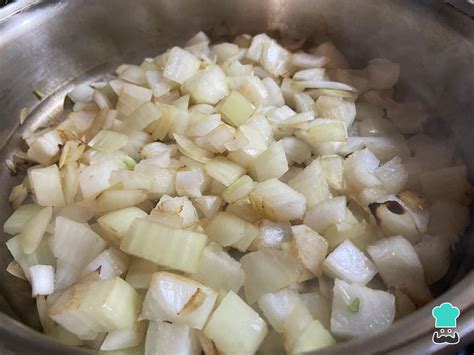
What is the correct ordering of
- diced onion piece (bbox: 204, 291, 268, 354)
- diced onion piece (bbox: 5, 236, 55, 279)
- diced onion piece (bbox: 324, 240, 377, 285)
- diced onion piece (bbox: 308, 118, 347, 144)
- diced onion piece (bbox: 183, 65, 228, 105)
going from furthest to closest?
diced onion piece (bbox: 183, 65, 228, 105) < diced onion piece (bbox: 308, 118, 347, 144) < diced onion piece (bbox: 5, 236, 55, 279) < diced onion piece (bbox: 324, 240, 377, 285) < diced onion piece (bbox: 204, 291, 268, 354)

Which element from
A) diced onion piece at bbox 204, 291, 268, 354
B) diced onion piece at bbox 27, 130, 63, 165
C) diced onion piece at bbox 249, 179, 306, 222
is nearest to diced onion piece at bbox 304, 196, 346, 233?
diced onion piece at bbox 249, 179, 306, 222

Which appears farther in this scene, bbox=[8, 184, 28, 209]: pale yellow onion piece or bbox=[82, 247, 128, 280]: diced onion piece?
bbox=[8, 184, 28, 209]: pale yellow onion piece

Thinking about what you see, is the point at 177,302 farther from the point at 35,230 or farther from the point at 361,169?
the point at 361,169

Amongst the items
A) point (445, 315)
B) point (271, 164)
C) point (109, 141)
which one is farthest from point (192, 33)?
point (445, 315)

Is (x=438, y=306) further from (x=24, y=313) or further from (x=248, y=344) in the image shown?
(x=24, y=313)

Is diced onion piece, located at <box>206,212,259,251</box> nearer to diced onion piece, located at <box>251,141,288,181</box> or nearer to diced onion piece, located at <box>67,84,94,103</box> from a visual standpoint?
diced onion piece, located at <box>251,141,288,181</box>

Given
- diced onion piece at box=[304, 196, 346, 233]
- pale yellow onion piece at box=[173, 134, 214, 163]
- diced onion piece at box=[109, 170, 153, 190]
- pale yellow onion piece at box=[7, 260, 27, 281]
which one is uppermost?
diced onion piece at box=[109, 170, 153, 190]

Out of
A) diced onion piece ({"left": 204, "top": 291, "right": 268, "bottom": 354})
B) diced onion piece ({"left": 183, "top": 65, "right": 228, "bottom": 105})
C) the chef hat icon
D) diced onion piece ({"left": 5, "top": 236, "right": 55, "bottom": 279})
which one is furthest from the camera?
diced onion piece ({"left": 183, "top": 65, "right": 228, "bottom": 105})

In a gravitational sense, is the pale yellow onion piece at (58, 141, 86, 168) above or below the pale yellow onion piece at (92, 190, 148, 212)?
above
